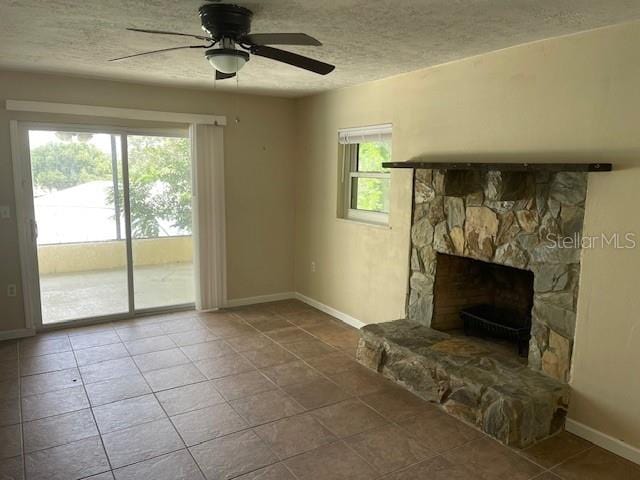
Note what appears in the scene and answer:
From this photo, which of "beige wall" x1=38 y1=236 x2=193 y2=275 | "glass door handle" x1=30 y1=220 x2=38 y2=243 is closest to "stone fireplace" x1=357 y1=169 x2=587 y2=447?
"beige wall" x1=38 y1=236 x2=193 y2=275

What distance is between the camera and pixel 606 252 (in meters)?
2.59

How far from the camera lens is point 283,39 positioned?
84.4 inches

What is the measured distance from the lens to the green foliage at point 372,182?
4.40 metres

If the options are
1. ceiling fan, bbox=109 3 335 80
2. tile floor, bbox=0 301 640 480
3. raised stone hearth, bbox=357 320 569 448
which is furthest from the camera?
raised stone hearth, bbox=357 320 569 448

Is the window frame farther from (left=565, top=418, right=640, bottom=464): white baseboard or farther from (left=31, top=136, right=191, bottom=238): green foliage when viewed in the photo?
(left=565, top=418, right=640, bottom=464): white baseboard

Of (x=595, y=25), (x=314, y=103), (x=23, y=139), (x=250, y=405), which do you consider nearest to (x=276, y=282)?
(x=314, y=103)

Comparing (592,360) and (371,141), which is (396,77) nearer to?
(371,141)

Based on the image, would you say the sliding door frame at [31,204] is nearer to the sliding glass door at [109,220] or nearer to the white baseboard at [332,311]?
the sliding glass door at [109,220]

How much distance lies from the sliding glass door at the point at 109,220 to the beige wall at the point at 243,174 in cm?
27

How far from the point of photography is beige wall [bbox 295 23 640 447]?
2.49 meters

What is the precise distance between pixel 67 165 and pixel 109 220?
0.64 m

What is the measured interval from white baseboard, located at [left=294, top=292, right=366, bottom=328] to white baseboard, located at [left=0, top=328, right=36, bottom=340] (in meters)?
2.80

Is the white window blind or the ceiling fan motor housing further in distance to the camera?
the white window blind

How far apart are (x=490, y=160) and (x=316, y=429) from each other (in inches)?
83.7
